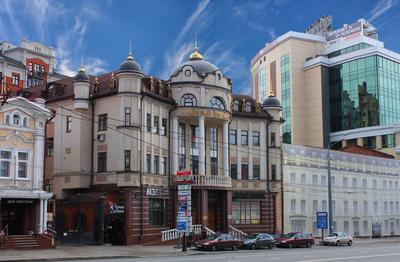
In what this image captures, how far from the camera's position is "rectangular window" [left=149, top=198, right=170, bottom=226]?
48.5 metres

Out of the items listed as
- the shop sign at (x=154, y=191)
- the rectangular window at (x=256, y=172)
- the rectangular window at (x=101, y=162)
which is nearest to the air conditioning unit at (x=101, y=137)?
the rectangular window at (x=101, y=162)

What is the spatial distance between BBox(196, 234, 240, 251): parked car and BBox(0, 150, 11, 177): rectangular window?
14318mm

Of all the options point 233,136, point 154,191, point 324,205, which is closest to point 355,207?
point 324,205

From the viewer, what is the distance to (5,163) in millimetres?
39812

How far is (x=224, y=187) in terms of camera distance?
53188 mm

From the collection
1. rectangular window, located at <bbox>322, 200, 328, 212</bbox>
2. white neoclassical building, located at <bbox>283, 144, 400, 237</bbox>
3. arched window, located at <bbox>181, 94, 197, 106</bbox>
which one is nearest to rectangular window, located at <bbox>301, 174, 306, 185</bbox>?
white neoclassical building, located at <bbox>283, 144, 400, 237</bbox>

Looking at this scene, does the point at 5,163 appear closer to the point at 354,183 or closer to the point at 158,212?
the point at 158,212

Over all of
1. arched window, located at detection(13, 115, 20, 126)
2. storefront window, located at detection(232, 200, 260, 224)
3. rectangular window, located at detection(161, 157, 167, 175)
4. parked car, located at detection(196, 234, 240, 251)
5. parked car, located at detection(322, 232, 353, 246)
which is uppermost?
arched window, located at detection(13, 115, 20, 126)

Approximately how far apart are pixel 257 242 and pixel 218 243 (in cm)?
429

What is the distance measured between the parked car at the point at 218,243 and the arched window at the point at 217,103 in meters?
14.0

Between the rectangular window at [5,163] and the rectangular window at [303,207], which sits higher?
the rectangular window at [5,163]

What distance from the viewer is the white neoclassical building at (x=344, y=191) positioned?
62469 millimetres

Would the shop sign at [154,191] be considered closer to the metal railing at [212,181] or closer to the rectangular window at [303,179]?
the metal railing at [212,181]

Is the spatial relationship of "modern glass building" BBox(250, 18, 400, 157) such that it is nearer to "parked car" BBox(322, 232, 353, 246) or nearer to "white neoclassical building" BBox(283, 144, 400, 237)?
"white neoclassical building" BBox(283, 144, 400, 237)
